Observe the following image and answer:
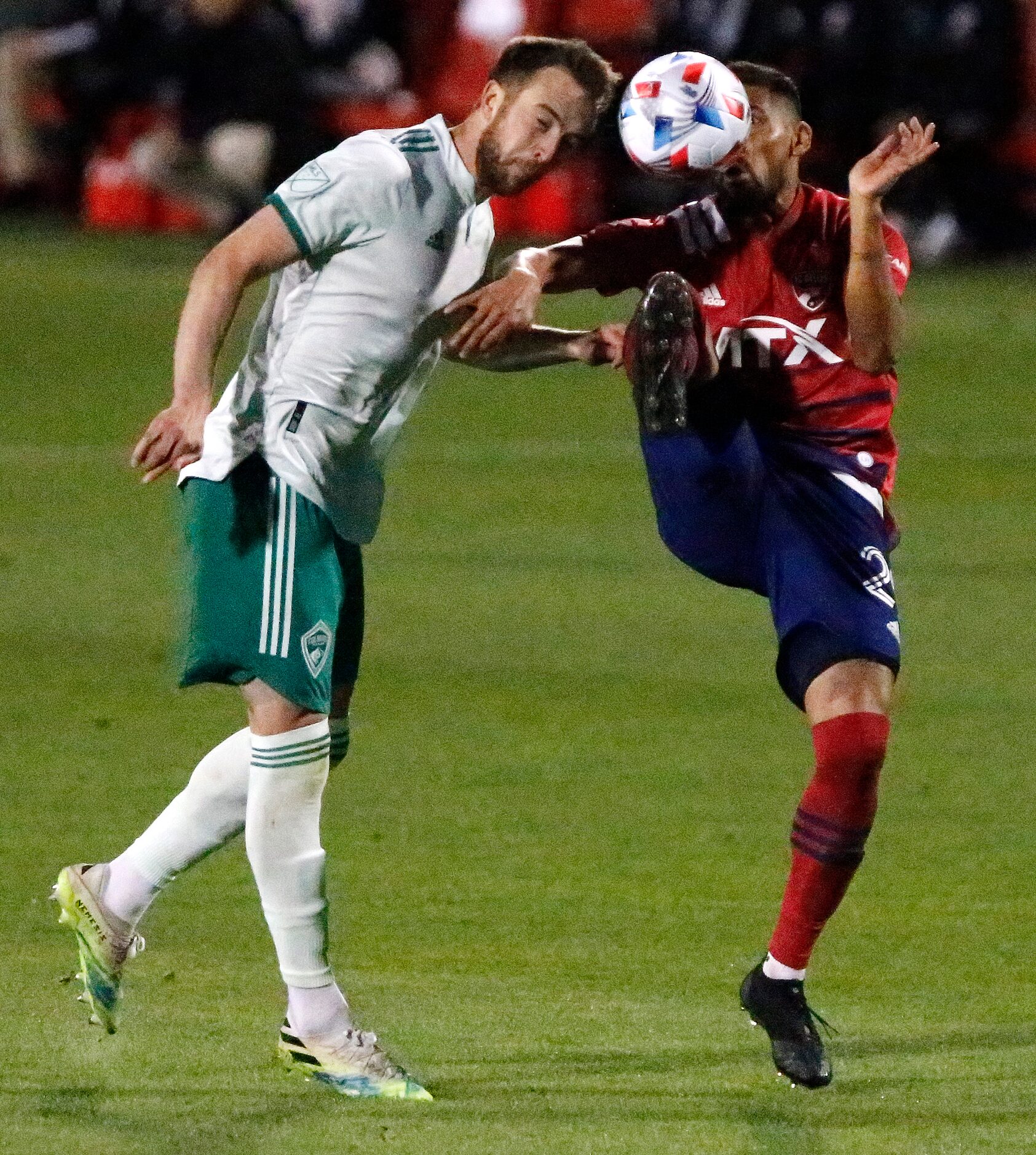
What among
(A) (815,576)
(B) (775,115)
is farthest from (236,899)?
(B) (775,115)

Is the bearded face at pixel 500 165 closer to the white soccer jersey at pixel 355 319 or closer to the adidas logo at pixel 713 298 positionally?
the white soccer jersey at pixel 355 319

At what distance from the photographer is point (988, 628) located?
403 inches

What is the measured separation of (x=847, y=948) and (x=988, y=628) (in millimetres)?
4082

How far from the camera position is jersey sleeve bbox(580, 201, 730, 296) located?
590 centimetres

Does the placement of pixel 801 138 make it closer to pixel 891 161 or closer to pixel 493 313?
pixel 891 161

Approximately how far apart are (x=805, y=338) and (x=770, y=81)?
57 cm

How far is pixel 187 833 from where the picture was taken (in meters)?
5.51

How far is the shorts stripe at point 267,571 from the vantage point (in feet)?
17.1

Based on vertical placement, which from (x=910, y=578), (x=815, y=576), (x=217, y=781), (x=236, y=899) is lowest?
(x=910, y=578)

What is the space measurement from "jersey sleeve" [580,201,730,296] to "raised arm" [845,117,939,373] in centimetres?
45

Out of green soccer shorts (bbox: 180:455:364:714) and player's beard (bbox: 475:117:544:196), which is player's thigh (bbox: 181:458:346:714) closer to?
green soccer shorts (bbox: 180:455:364:714)

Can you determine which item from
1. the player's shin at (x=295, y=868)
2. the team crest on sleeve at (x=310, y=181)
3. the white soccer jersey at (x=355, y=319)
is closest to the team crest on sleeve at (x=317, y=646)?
the player's shin at (x=295, y=868)

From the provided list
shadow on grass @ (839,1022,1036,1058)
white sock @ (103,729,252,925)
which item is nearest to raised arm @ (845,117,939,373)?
shadow on grass @ (839,1022,1036,1058)

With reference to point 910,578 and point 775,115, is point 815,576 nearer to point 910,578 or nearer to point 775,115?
point 775,115
